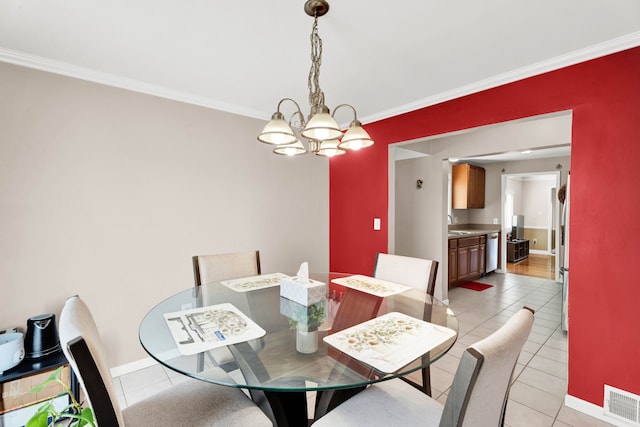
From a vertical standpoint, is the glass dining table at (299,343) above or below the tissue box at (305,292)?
below

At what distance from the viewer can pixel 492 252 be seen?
5.64 metres

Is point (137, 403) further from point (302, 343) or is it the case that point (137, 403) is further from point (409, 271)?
point (409, 271)

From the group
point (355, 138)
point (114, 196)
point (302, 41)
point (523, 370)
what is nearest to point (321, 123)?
point (355, 138)

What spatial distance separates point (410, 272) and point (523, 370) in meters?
1.41

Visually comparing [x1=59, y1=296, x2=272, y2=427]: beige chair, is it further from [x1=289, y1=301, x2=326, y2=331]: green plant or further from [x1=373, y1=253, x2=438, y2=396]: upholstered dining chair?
[x1=373, y1=253, x2=438, y2=396]: upholstered dining chair

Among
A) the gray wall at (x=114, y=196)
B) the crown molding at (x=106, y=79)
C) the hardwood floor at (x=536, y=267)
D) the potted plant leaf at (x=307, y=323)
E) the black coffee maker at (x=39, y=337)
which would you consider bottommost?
the hardwood floor at (x=536, y=267)

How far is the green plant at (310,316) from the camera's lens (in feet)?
4.52

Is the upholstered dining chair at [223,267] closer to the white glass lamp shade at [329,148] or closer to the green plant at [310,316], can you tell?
the green plant at [310,316]

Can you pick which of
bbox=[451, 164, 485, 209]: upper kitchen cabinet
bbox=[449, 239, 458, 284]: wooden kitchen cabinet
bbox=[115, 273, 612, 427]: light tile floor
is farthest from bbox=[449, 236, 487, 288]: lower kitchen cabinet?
bbox=[451, 164, 485, 209]: upper kitchen cabinet

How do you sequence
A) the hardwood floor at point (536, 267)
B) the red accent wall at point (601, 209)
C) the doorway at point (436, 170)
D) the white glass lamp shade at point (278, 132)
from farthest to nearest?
the hardwood floor at point (536, 267), the doorway at point (436, 170), the red accent wall at point (601, 209), the white glass lamp shade at point (278, 132)

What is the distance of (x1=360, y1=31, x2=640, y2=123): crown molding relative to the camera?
1.74m

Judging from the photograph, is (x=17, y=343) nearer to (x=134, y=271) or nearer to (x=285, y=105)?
(x=134, y=271)

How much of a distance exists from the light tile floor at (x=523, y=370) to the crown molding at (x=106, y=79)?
2.32 meters

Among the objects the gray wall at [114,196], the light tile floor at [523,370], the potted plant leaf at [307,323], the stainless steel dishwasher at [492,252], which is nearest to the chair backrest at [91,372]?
the potted plant leaf at [307,323]
